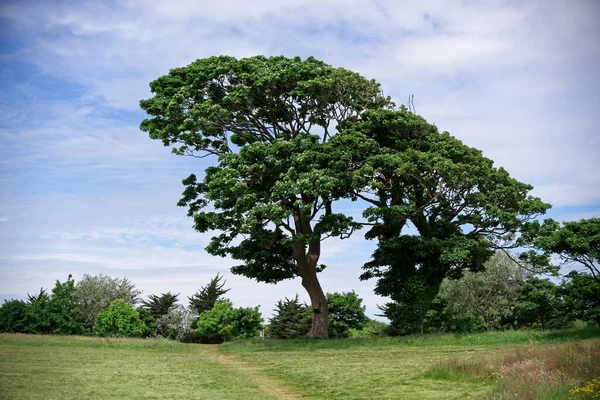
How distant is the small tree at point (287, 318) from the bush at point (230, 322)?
17.2ft

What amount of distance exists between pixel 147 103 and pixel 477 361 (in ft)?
87.2

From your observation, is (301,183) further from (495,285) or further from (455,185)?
(495,285)

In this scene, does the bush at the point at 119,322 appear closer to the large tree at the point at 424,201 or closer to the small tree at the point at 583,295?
the large tree at the point at 424,201

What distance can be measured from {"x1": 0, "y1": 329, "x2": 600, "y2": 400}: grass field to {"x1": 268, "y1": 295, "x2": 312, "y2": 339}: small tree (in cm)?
2374

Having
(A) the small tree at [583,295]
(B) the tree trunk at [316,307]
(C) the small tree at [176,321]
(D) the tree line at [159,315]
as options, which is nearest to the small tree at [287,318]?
(D) the tree line at [159,315]

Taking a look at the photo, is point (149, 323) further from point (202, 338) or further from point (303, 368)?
point (303, 368)

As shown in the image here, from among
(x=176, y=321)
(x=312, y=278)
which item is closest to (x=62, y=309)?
(x=176, y=321)

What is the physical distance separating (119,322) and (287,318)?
54.4ft

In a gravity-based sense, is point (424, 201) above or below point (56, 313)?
above

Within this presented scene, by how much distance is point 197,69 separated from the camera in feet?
116

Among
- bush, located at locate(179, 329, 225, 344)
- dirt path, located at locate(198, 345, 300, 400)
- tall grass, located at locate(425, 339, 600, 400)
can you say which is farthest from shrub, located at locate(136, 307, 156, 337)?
tall grass, located at locate(425, 339, 600, 400)

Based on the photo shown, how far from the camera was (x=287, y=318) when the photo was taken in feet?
190

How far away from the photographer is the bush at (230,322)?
49.8 meters

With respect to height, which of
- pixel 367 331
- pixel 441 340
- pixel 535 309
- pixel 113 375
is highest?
pixel 535 309
